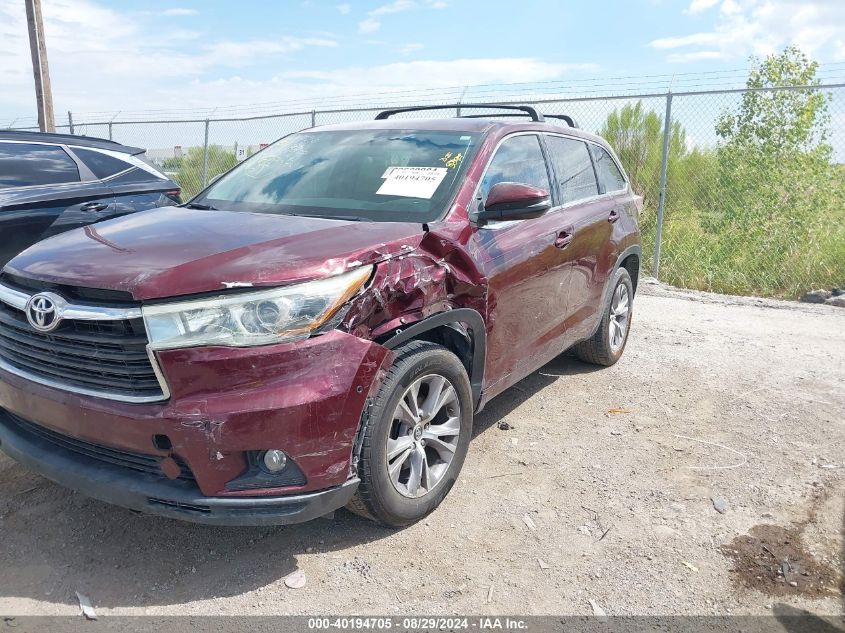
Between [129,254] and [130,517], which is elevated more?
[129,254]

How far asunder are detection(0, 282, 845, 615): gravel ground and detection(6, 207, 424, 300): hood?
3.84 feet

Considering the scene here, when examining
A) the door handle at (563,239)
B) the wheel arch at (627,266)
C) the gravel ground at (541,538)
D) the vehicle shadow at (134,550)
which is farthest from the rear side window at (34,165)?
the wheel arch at (627,266)

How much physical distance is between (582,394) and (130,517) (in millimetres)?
3045

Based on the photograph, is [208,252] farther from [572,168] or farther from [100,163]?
[100,163]

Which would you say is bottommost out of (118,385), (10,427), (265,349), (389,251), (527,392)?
(527,392)

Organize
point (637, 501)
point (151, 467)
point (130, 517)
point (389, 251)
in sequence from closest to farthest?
point (151, 467), point (389, 251), point (130, 517), point (637, 501)

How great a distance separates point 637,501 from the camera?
134 inches

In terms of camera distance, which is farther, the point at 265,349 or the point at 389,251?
the point at 389,251

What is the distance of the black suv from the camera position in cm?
501

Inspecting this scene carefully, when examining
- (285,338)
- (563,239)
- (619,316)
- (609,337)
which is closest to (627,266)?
(619,316)

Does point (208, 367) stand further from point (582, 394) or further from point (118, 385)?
point (582, 394)

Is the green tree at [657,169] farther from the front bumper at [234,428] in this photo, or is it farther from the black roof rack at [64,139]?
the front bumper at [234,428]

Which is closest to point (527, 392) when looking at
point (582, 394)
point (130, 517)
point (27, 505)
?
point (582, 394)

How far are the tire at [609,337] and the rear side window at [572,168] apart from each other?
759mm
